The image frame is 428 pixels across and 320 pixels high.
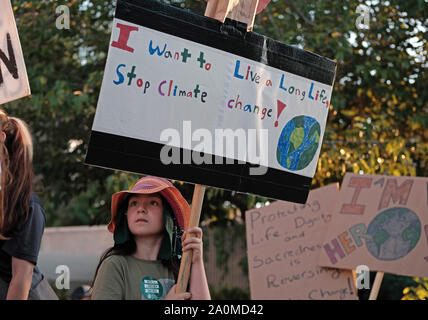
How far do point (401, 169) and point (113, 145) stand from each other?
521 cm

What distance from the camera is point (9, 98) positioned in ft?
9.45

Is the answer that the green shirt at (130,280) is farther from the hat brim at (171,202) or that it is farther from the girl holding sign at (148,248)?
the hat brim at (171,202)

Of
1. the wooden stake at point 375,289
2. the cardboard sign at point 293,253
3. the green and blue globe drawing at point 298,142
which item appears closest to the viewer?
the green and blue globe drawing at point 298,142

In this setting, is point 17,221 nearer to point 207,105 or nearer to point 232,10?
point 207,105

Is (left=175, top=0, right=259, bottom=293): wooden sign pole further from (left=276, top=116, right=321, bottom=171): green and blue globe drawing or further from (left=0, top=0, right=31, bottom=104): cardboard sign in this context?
(left=0, top=0, right=31, bottom=104): cardboard sign

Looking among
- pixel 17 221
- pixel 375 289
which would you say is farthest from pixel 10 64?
pixel 375 289

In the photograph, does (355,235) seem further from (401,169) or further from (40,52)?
(40,52)

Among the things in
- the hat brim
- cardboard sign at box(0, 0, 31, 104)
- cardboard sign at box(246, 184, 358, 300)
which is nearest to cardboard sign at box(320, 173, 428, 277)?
cardboard sign at box(246, 184, 358, 300)

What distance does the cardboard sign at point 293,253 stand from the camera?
5.05 metres

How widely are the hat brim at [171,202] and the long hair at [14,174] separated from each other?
0.31m

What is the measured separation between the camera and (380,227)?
4957 mm

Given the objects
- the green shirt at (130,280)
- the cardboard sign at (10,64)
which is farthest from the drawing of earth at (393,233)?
the cardboard sign at (10,64)

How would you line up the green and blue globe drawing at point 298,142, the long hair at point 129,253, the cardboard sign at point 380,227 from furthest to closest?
the cardboard sign at point 380,227, the green and blue globe drawing at point 298,142, the long hair at point 129,253

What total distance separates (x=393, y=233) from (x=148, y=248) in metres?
2.69
